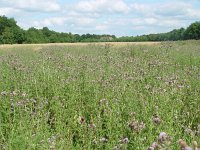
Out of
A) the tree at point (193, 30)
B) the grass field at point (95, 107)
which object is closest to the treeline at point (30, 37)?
the tree at point (193, 30)

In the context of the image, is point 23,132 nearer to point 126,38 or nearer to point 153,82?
point 153,82

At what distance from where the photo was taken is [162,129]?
4.92m

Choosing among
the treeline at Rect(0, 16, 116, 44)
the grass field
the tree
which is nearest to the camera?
the grass field

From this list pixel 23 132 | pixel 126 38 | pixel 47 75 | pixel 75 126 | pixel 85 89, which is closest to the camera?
pixel 23 132

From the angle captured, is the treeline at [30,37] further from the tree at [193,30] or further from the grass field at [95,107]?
the grass field at [95,107]

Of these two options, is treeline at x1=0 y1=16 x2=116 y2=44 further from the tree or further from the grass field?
the grass field

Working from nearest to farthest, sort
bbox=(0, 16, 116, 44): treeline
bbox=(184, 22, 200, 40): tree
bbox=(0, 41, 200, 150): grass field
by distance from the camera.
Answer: bbox=(0, 41, 200, 150): grass field → bbox=(0, 16, 116, 44): treeline → bbox=(184, 22, 200, 40): tree

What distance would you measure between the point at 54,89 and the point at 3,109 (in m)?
1.32

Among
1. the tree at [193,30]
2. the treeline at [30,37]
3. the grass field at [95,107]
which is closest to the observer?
the grass field at [95,107]

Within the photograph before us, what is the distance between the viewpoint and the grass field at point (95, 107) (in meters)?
4.70

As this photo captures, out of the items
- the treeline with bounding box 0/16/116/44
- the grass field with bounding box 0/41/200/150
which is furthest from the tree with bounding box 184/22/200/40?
the grass field with bounding box 0/41/200/150

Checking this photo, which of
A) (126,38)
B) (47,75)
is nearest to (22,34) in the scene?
(126,38)

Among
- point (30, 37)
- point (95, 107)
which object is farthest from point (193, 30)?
point (95, 107)

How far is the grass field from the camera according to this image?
470 cm
